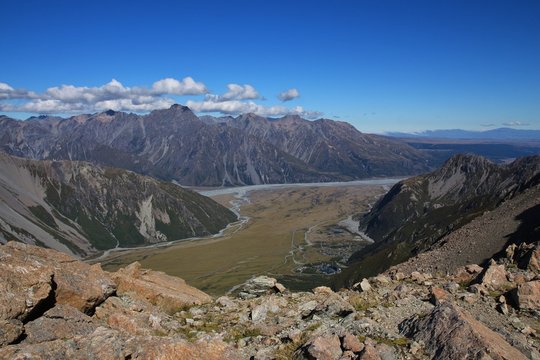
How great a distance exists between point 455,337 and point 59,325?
16.7m

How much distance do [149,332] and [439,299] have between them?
15.7 m

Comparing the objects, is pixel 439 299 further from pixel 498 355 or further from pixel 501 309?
pixel 498 355

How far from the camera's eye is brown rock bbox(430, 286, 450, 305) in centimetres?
2431

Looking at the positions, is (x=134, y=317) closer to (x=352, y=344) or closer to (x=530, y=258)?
(x=352, y=344)

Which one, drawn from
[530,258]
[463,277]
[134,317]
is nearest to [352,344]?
[134,317]

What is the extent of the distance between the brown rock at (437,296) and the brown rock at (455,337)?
4450mm

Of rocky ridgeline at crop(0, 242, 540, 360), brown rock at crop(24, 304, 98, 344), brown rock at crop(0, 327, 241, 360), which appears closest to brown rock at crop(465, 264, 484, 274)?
rocky ridgeline at crop(0, 242, 540, 360)

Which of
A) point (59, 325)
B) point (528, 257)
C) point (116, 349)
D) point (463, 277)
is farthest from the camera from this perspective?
point (528, 257)

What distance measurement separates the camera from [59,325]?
737 inches

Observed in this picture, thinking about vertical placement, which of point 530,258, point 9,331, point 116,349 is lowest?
point 530,258

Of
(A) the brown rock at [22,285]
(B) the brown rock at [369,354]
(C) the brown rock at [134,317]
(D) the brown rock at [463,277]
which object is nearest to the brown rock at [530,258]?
(D) the brown rock at [463,277]

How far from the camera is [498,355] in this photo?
1650 cm

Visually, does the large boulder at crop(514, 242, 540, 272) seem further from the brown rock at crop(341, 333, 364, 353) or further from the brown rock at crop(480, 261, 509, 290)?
the brown rock at crop(341, 333, 364, 353)

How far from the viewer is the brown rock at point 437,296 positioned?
79.8ft
